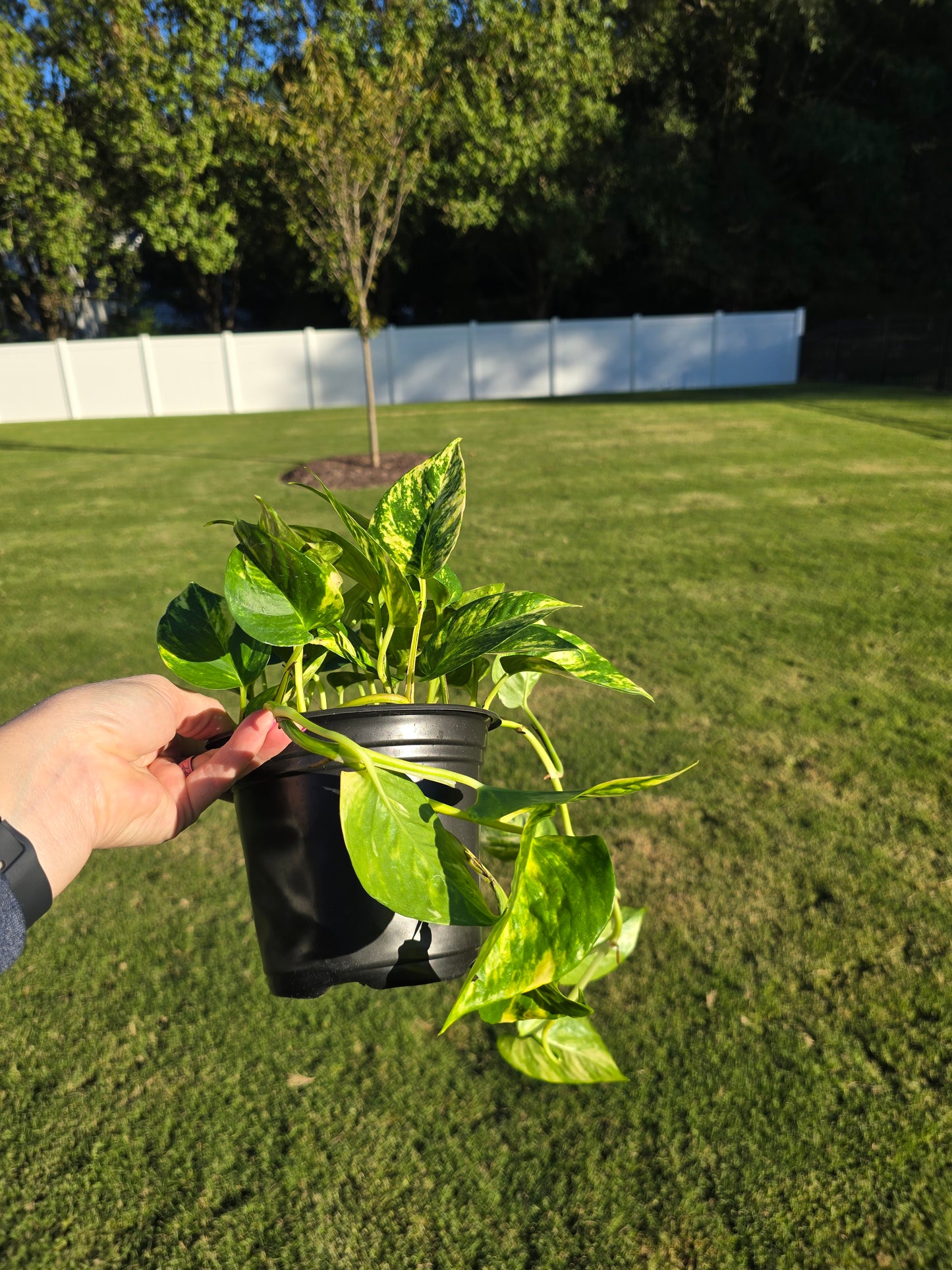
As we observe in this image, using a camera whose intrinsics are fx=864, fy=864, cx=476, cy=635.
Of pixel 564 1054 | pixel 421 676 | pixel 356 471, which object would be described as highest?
pixel 421 676

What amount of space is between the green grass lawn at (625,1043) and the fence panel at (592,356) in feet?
65.5

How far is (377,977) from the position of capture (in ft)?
3.76

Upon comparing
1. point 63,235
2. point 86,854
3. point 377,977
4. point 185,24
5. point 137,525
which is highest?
point 185,24

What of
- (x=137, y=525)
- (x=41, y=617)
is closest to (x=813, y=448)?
(x=137, y=525)

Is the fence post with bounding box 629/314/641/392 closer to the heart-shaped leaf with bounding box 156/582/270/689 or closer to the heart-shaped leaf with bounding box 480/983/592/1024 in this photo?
the heart-shaped leaf with bounding box 156/582/270/689

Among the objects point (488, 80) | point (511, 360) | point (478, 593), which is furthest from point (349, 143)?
point (511, 360)

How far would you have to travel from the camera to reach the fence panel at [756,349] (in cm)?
2289

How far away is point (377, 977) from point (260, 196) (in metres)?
25.4

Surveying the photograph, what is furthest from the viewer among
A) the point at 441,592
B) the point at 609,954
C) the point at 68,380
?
the point at 68,380

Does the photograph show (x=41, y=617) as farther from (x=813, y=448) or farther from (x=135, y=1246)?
(x=813, y=448)

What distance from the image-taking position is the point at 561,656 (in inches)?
44.1

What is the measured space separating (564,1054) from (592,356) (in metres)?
23.6

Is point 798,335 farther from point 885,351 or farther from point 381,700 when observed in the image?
point 381,700

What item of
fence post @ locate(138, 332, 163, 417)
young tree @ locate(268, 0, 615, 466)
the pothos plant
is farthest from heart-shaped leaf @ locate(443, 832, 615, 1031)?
fence post @ locate(138, 332, 163, 417)
